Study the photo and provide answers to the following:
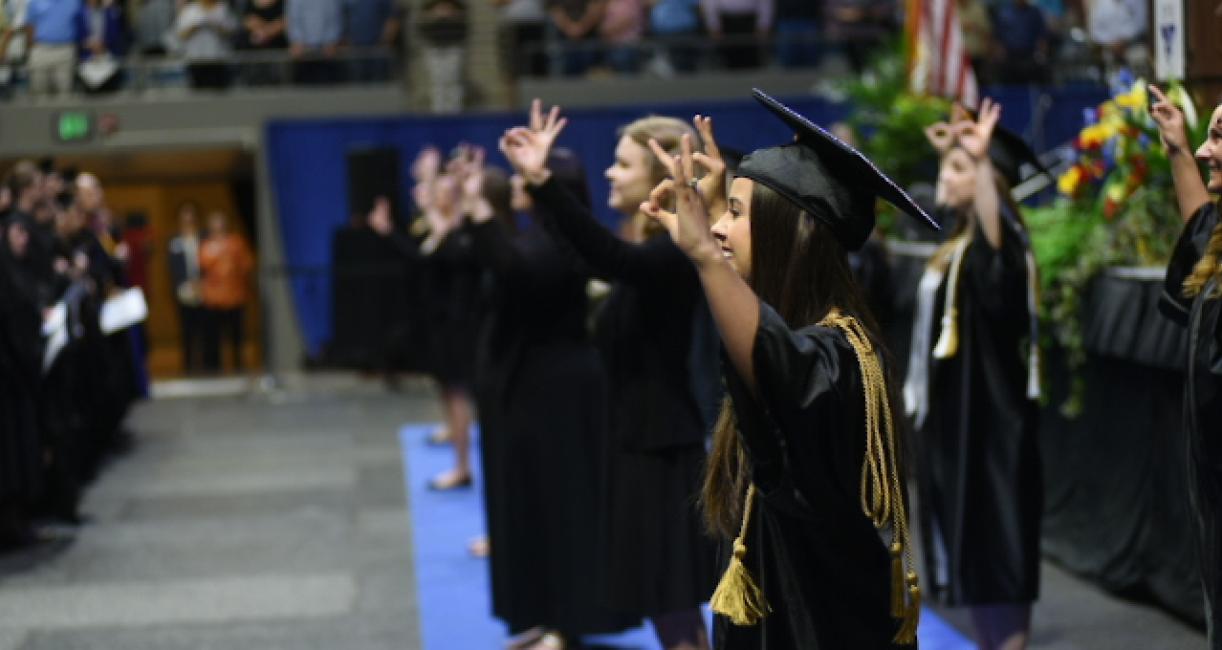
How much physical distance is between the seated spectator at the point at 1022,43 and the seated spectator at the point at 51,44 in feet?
29.2

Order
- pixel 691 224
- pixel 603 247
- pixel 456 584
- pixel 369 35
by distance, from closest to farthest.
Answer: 1. pixel 691 224
2. pixel 603 247
3. pixel 456 584
4. pixel 369 35

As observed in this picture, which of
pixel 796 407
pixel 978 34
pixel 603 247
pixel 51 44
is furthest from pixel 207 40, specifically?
pixel 796 407

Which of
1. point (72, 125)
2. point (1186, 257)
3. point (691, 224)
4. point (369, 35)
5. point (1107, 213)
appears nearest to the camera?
point (691, 224)

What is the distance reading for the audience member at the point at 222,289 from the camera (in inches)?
793

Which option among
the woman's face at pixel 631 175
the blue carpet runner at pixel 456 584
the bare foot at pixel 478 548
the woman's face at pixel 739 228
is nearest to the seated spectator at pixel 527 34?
the blue carpet runner at pixel 456 584

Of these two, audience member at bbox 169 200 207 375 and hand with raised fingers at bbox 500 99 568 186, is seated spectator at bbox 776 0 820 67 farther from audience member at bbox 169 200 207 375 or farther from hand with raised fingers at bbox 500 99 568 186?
hand with raised fingers at bbox 500 99 568 186

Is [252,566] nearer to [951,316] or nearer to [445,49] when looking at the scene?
[951,316]

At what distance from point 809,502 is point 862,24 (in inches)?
669

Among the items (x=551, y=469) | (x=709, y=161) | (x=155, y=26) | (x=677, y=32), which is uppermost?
(x=709, y=161)

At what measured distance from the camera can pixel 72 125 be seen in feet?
64.1

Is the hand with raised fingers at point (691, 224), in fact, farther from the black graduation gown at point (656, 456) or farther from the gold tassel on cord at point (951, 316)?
the gold tassel on cord at point (951, 316)

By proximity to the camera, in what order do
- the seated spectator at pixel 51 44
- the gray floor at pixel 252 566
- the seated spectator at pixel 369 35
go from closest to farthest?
the gray floor at pixel 252 566
the seated spectator at pixel 51 44
the seated spectator at pixel 369 35

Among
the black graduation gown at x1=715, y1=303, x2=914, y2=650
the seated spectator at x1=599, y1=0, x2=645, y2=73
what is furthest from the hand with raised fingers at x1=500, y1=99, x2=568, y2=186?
the seated spectator at x1=599, y1=0, x2=645, y2=73

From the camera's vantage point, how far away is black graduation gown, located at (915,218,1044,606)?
19.1ft
